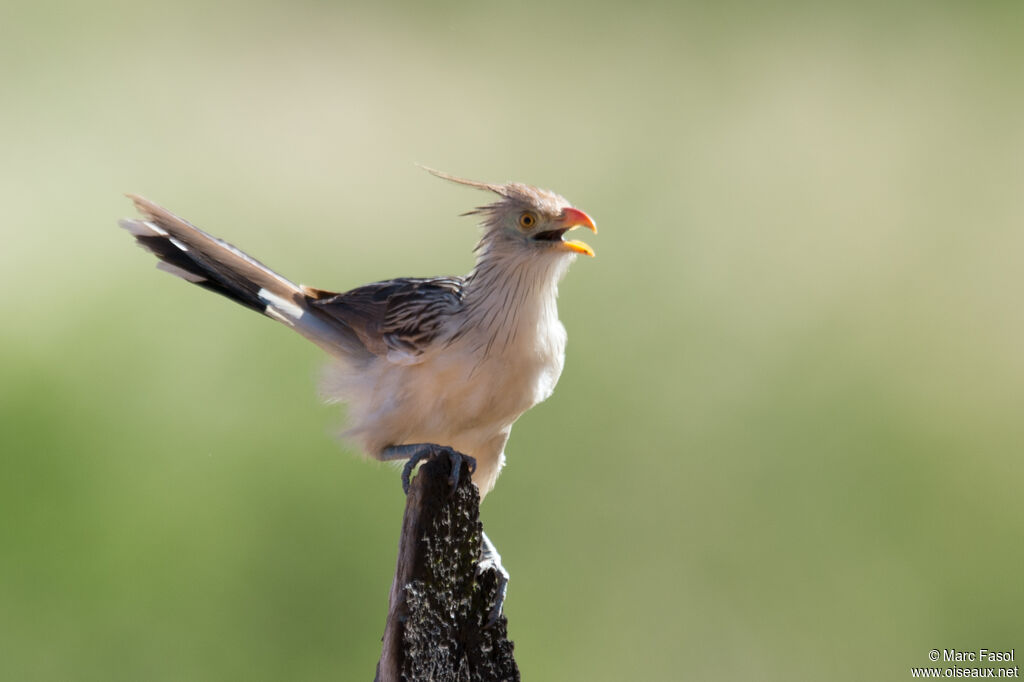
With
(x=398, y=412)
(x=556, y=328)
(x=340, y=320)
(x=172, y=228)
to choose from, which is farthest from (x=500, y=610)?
(x=172, y=228)

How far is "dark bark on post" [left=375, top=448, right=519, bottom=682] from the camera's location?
6.75ft

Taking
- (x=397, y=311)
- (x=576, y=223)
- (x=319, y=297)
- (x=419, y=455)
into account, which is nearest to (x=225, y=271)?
(x=319, y=297)

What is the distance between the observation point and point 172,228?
3314 mm

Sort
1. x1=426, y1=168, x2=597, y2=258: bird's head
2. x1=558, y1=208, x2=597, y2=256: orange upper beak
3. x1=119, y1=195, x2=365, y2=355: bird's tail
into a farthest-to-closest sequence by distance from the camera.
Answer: x1=119, y1=195, x2=365, y2=355: bird's tail < x1=426, y1=168, x2=597, y2=258: bird's head < x1=558, y1=208, x2=597, y2=256: orange upper beak

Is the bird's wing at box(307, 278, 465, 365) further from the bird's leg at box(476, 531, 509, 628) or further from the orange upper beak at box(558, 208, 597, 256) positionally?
the bird's leg at box(476, 531, 509, 628)

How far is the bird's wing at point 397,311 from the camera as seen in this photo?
322 cm

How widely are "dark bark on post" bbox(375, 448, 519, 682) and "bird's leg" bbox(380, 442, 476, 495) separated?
19 mm

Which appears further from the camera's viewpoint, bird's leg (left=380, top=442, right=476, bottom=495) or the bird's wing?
the bird's wing

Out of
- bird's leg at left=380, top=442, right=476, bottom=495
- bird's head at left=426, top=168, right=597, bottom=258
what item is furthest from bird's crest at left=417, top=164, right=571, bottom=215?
bird's leg at left=380, top=442, right=476, bottom=495

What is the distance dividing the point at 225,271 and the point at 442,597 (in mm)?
1675

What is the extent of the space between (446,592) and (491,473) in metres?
1.26

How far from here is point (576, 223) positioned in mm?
3139

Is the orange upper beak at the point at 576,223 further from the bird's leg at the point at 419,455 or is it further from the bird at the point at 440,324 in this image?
the bird's leg at the point at 419,455

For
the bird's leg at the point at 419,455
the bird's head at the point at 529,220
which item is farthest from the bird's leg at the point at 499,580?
the bird's head at the point at 529,220
